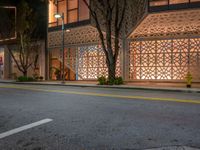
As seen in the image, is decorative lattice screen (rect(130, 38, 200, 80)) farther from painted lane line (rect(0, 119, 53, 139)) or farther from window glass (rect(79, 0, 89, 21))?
painted lane line (rect(0, 119, 53, 139))

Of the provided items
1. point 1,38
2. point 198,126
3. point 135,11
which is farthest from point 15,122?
point 1,38

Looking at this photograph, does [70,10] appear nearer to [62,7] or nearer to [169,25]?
[62,7]

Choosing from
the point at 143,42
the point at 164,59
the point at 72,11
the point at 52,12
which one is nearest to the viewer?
the point at 164,59

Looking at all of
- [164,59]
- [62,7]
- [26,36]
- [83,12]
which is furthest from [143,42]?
[26,36]

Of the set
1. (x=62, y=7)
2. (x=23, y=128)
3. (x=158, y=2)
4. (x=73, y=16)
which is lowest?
(x=23, y=128)

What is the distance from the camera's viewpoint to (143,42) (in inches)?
898

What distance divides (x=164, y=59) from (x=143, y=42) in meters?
2.58

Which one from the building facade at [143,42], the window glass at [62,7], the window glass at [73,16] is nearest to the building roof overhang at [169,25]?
the building facade at [143,42]

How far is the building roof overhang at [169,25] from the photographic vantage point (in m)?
18.3

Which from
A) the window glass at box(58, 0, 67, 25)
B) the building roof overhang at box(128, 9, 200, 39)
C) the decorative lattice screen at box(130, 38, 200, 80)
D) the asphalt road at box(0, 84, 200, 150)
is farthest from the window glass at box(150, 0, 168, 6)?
the asphalt road at box(0, 84, 200, 150)

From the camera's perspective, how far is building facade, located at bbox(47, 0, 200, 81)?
742 inches

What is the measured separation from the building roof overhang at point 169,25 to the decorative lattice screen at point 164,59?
0.62 meters

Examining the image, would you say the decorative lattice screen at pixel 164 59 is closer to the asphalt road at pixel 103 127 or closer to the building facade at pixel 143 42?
the building facade at pixel 143 42

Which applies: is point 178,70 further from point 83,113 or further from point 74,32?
point 83,113
